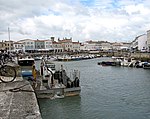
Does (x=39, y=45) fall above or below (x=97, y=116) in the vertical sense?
above

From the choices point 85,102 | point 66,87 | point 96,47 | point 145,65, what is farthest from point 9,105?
point 96,47

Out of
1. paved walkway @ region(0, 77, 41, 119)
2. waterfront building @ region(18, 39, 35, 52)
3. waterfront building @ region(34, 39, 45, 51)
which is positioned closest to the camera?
paved walkway @ region(0, 77, 41, 119)

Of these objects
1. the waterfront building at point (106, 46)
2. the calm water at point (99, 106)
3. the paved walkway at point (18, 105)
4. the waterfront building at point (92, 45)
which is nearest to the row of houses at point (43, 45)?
the waterfront building at point (92, 45)

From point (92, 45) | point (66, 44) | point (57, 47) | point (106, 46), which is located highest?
point (92, 45)

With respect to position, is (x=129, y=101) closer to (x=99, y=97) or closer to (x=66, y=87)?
(x=99, y=97)

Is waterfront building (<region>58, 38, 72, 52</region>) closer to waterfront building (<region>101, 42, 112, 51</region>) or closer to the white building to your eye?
the white building

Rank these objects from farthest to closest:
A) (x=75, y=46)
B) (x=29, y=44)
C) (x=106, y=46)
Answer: (x=106, y=46)
(x=75, y=46)
(x=29, y=44)

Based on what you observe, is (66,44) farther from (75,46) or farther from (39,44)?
(39,44)

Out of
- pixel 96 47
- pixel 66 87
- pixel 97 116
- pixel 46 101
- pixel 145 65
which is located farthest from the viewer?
pixel 96 47

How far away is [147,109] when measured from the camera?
626 inches

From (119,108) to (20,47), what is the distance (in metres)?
122

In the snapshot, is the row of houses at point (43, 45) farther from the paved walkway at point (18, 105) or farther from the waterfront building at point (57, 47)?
the paved walkway at point (18, 105)

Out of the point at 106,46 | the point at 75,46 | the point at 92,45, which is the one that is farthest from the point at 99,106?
the point at 106,46

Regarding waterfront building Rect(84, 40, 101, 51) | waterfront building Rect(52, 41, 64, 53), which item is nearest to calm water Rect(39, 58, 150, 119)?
waterfront building Rect(52, 41, 64, 53)
